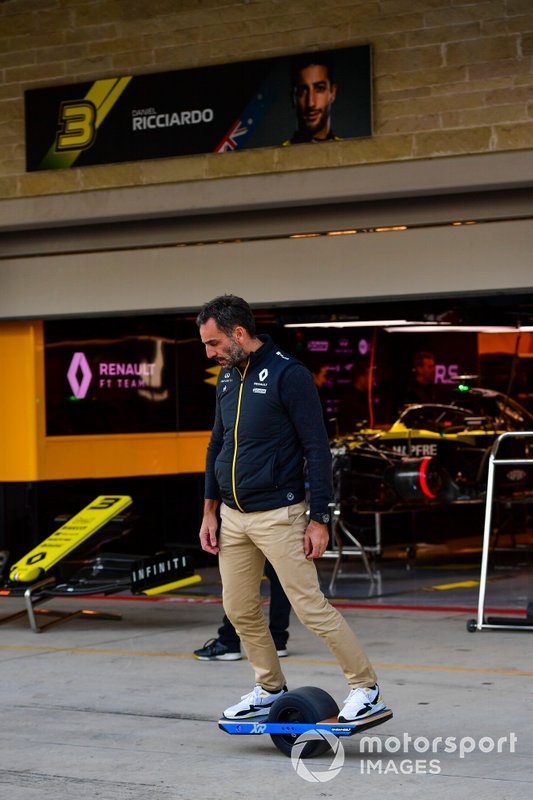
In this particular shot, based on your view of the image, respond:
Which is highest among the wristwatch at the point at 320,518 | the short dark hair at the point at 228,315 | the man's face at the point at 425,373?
the short dark hair at the point at 228,315

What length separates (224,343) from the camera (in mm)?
6258

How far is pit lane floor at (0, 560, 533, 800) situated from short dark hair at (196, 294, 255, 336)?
2016 millimetres

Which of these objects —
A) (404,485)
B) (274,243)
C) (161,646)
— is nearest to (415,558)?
(404,485)

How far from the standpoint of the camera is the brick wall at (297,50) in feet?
33.8

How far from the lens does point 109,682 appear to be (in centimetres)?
815

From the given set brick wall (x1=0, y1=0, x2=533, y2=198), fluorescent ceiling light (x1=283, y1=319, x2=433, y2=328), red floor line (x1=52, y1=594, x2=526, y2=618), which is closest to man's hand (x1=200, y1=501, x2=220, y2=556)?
red floor line (x1=52, y1=594, x2=526, y2=618)

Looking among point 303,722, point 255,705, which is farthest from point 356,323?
point 303,722

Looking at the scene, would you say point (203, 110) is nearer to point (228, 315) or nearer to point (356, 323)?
point (356, 323)

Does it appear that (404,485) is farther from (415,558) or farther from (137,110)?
(137,110)

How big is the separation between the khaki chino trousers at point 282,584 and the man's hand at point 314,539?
57 millimetres

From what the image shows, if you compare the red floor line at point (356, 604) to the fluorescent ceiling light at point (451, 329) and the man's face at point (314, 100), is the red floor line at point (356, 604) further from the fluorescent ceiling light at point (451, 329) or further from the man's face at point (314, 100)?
the fluorescent ceiling light at point (451, 329)

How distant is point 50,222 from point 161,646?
4.39 m
